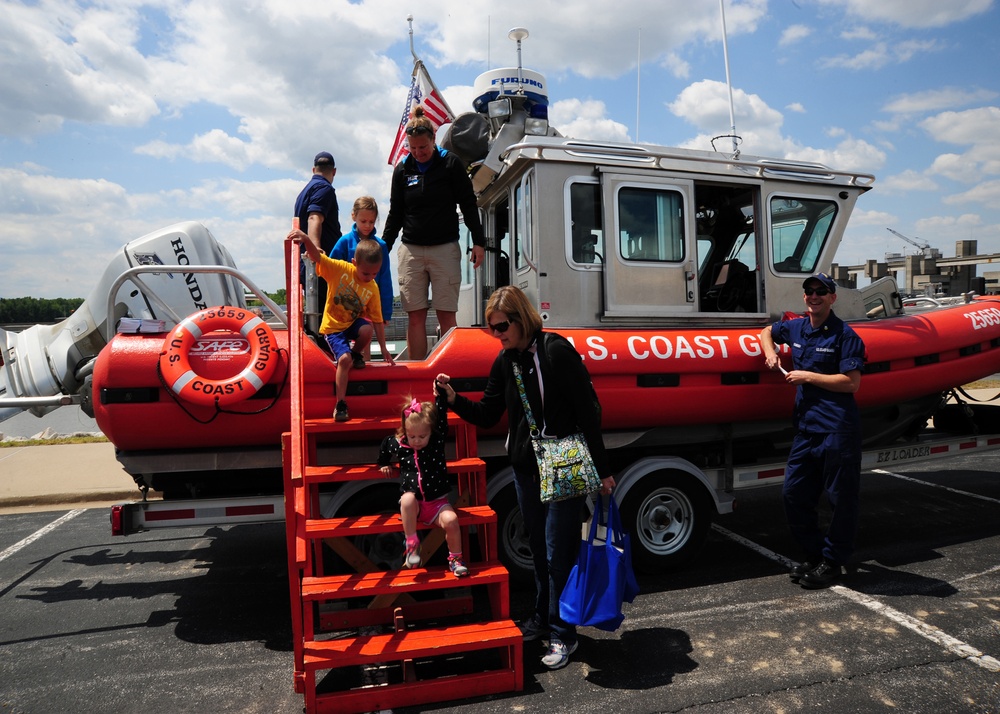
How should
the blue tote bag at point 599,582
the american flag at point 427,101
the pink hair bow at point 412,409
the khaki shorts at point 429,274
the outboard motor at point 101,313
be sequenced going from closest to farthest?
the blue tote bag at point 599,582, the pink hair bow at point 412,409, the khaki shorts at point 429,274, the outboard motor at point 101,313, the american flag at point 427,101

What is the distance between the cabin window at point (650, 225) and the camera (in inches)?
201

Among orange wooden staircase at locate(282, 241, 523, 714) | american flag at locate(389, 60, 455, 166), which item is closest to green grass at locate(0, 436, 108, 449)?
american flag at locate(389, 60, 455, 166)

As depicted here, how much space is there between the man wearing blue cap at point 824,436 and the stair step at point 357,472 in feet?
7.30

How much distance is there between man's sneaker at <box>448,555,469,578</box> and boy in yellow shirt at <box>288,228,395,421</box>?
108 centimetres

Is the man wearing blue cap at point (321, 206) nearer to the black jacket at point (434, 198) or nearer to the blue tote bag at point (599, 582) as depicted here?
the black jacket at point (434, 198)

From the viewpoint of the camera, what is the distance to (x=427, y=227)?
4789mm

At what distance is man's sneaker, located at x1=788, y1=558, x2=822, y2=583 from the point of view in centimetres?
460

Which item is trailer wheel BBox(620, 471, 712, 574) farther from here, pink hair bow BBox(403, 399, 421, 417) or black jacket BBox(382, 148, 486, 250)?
black jacket BBox(382, 148, 486, 250)

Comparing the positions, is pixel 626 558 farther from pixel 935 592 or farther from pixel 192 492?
pixel 192 492

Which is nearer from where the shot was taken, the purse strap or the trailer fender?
the purse strap

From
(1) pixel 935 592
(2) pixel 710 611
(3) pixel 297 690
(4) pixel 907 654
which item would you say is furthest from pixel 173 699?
(1) pixel 935 592

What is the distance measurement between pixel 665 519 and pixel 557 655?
173 centimetres

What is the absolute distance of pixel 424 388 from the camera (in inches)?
170

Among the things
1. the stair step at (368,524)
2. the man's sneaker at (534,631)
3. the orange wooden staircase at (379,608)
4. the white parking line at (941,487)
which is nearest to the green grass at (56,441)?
the orange wooden staircase at (379,608)
